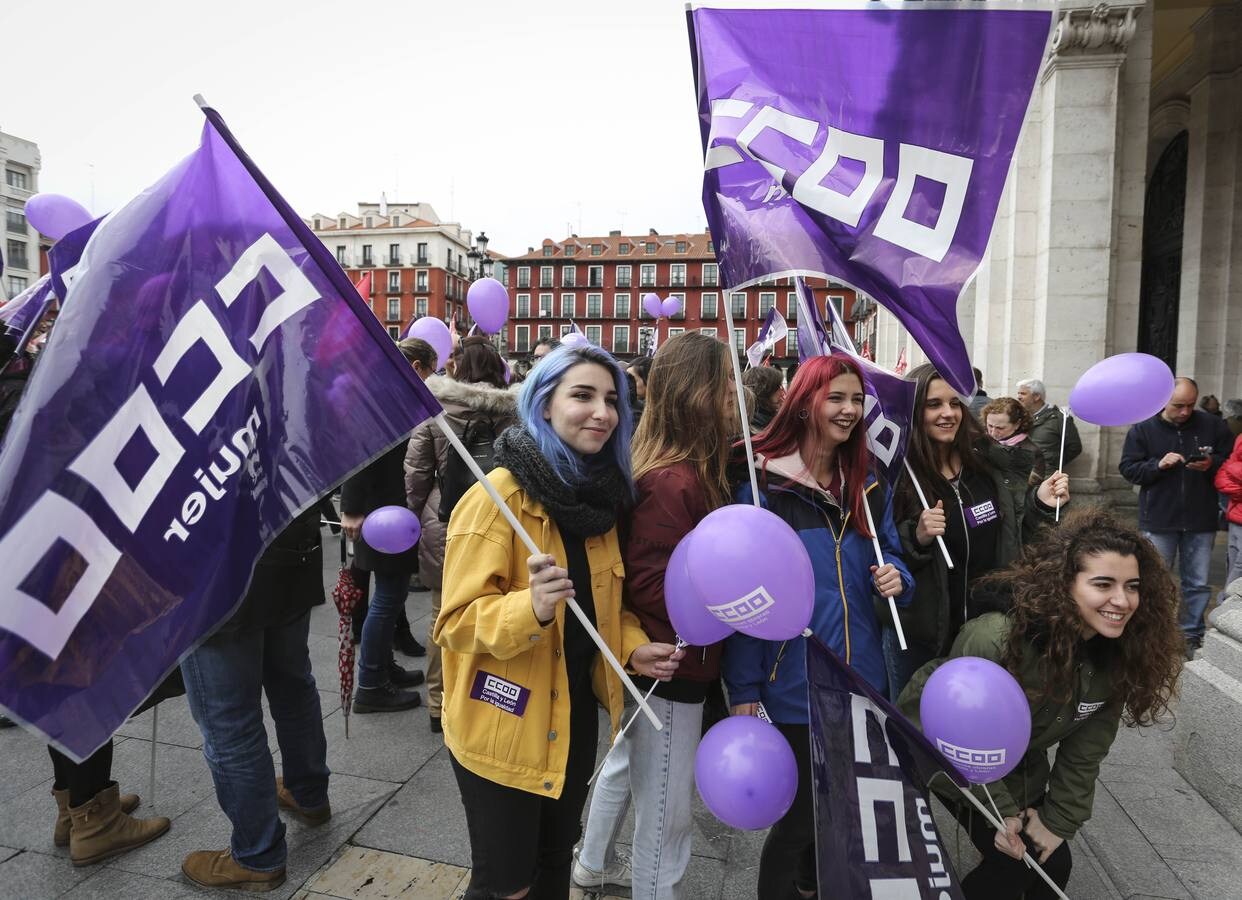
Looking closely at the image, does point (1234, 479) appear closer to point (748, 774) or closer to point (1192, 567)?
point (1192, 567)

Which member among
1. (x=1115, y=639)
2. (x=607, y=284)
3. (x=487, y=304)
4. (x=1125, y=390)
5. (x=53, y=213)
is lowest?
(x=1115, y=639)

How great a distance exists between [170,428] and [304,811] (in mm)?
2283

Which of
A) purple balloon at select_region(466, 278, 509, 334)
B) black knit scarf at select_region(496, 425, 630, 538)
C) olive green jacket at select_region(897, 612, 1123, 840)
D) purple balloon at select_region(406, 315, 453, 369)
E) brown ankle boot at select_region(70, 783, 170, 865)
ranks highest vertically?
purple balloon at select_region(466, 278, 509, 334)


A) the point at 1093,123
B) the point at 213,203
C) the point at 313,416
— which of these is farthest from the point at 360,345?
the point at 1093,123

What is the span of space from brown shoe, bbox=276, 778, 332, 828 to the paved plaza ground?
0.14 ft

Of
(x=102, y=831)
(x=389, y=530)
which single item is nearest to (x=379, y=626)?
(x=389, y=530)

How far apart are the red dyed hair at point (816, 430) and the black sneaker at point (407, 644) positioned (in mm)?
3784

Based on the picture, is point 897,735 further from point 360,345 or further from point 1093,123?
point 1093,123

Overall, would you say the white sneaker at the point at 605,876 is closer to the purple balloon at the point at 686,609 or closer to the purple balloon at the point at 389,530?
the purple balloon at the point at 686,609

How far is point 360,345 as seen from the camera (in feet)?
6.38

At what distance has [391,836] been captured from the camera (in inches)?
126

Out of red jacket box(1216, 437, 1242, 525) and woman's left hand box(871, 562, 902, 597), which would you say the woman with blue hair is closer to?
woman's left hand box(871, 562, 902, 597)

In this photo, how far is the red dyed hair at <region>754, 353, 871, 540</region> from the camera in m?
2.59

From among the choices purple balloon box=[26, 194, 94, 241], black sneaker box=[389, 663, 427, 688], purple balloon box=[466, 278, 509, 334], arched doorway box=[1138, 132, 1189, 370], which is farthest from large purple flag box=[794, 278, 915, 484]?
arched doorway box=[1138, 132, 1189, 370]
